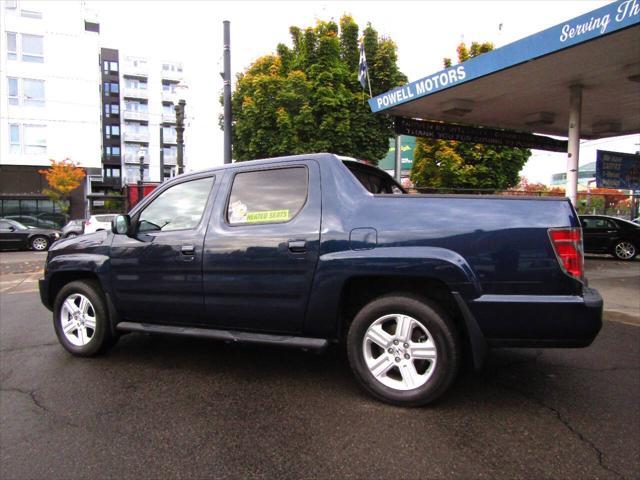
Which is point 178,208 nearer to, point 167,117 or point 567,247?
point 567,247

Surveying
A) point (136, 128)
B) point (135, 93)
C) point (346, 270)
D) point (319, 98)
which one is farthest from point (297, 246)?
point (135, 93)

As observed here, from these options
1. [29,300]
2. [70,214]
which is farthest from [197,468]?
[70,214]

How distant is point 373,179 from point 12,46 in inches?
1558

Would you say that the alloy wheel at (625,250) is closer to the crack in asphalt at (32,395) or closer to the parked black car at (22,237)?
the crack in asphalt at (32,395)

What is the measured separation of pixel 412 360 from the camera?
131 inches

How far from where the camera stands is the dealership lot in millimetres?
2680

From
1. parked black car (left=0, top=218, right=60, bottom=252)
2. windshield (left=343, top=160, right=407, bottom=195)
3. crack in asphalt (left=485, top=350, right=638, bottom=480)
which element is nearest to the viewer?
crack in asphalt (left=485, top=350, right=638, bottom=480)

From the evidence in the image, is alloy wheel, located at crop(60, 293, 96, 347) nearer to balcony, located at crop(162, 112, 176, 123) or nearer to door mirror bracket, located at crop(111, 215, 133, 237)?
door mirror bracket, located at crop(111, 215, 133, 237)

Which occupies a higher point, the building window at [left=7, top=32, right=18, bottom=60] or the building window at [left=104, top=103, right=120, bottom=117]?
the building window at [left=104, top=103, right=120, bottom=117]

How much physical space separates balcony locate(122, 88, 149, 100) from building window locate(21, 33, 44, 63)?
2811cm

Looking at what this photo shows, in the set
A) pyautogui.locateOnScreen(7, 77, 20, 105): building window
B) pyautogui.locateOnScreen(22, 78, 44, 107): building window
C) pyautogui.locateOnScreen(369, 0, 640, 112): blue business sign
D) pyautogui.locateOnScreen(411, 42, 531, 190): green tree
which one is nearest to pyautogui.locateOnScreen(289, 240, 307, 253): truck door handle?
pyautogui.locateOnScreen(369, 0, 640, 112): blue business sign

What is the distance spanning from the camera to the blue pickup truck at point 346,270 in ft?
10.1

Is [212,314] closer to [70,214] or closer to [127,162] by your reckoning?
[70,214]

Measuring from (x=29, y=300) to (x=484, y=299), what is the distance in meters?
7.83
